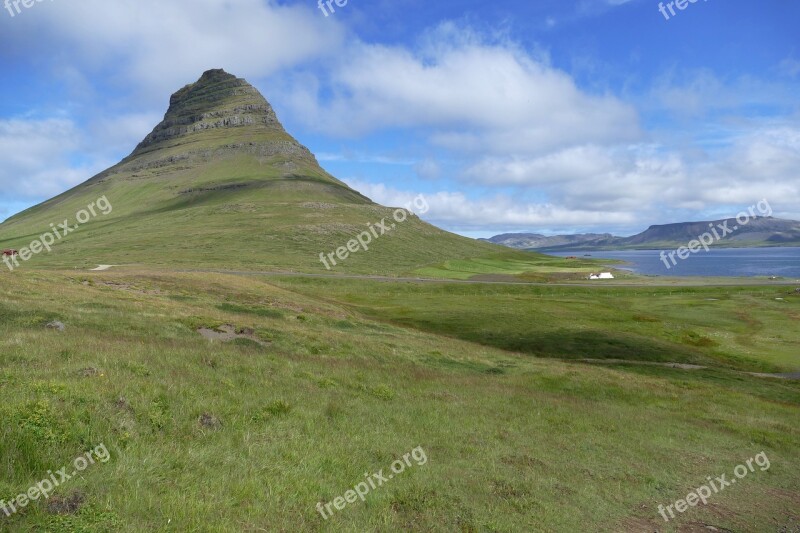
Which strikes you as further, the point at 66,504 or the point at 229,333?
the point at 229,333

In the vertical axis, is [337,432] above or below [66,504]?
below

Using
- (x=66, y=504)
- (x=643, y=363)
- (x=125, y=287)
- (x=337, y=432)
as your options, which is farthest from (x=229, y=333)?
(x=643, y=363)

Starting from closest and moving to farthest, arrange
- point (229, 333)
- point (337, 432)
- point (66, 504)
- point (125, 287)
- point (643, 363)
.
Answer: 1. point (66, 504)
2. point (337, 432)
3. point (229, 333)
4. point (643, 363)
5. point (125, 287)

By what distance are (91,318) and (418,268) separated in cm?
14260

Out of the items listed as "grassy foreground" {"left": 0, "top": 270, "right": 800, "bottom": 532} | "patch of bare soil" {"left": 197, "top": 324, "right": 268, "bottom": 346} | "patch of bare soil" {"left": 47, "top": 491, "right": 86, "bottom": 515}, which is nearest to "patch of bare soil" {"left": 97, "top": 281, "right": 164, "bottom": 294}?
"grassy foreground" {"left": 0, "top": 270, "right": 800, "bottom": 532}

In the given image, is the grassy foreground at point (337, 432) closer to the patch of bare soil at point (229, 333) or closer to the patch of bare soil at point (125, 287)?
the patch of bare soil at point (229, 333)

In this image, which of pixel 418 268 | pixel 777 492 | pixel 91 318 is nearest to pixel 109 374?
pixel 91 318

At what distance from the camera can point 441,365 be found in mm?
32500

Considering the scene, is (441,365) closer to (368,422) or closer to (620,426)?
(620,426)

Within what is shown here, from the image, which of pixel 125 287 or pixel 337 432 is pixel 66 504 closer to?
pixel 337 432

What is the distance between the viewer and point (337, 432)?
13.9m

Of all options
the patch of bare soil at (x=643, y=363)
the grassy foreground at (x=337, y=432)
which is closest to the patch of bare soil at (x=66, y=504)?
the grassy foreground at (x=337, y=432)

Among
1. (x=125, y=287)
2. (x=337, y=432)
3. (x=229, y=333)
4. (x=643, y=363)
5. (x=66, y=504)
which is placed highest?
(x=125, y=287)

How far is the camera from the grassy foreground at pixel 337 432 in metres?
9.09
